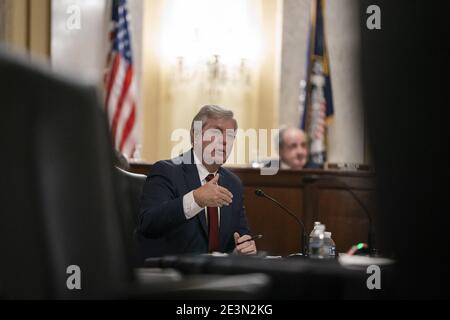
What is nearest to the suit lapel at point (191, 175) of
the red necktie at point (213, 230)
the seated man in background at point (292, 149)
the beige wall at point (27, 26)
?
the red necktie at point (213, 230)

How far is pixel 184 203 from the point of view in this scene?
2924mm

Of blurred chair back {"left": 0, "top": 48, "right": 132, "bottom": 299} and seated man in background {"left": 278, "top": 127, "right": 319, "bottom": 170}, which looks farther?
seated man in background {"left": 278, "top": 127, "right": 319, "bottom": 170}

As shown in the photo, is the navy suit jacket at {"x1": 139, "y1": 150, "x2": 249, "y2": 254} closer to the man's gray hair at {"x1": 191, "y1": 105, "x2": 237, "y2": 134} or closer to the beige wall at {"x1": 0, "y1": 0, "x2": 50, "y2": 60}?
the man's gray hair at {"x1": 191, "y1": 105, "x2": 237, "y2": 134}

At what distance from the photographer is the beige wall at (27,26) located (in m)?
7.09

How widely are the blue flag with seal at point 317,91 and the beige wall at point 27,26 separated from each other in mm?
2998

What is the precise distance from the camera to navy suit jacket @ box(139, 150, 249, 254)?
2.95 metres

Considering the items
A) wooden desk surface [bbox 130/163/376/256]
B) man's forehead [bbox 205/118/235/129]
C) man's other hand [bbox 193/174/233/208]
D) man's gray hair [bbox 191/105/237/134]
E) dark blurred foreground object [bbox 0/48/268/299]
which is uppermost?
man's gray hair [bbox 191/105/237/134]

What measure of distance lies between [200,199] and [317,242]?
0.54 meters

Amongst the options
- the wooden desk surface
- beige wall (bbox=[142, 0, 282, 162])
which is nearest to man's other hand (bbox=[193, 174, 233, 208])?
the wooden desk surface

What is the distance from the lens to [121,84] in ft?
24.9

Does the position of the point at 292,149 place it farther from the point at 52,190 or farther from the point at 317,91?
the point at 52,190

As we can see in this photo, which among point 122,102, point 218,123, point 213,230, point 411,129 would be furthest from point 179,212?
point 122,102

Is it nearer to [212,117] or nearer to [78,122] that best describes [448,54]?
[78,122]

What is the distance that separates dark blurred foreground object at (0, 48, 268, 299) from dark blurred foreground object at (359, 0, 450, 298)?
387 millimetres
